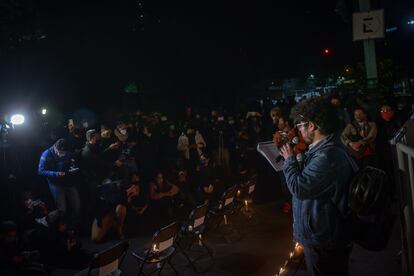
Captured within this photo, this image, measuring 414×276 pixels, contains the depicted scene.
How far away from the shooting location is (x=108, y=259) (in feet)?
14.2

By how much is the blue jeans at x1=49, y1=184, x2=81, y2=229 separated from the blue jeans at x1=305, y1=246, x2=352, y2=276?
5.74 meters

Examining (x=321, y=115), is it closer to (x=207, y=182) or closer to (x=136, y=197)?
(x=136, y=197)

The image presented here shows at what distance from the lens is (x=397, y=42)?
97.5ft

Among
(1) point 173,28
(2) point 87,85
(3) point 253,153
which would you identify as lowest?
(3) point 253,153

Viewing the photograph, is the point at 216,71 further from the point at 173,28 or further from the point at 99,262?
the point at 99,262

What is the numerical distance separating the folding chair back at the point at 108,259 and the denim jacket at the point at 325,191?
2398 mm

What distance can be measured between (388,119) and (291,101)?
29.8 ft

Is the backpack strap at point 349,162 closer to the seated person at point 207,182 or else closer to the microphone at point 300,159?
the microphone at point 300,159

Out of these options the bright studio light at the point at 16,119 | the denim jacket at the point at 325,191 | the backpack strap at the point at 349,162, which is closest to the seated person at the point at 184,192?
the bright studio light at the point at 16,119

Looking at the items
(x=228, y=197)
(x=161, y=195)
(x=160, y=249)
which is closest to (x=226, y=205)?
(x=228, y=197)

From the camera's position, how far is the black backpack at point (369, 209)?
2648mm

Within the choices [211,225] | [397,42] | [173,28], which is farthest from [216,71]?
[397,42]

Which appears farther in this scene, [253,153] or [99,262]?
[253,153]

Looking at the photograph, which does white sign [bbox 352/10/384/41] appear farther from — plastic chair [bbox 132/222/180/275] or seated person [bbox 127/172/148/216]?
plastic chair [bbox 132/222/180/275]
